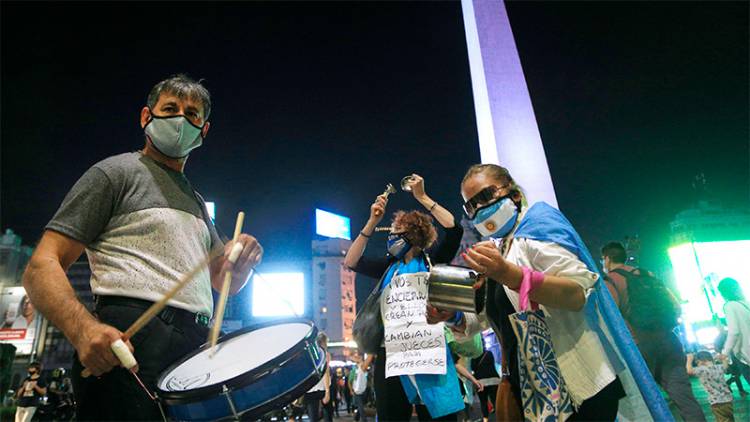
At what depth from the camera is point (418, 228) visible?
11.6ft

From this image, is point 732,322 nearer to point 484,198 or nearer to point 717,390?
point 717,390

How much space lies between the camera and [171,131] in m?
1.95

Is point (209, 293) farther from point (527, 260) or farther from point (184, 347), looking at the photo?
point (527, 260)

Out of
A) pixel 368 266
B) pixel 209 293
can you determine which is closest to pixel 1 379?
pixel 368 266

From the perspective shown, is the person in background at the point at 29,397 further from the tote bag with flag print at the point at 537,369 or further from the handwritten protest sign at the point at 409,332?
the tote bag with flag print at the point at 537,369

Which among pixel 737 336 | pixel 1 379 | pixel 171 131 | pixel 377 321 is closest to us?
pixel 171 131

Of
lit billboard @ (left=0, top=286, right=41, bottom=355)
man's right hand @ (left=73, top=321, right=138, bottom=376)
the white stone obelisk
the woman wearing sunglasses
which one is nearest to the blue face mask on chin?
the woman wearing sunglasses

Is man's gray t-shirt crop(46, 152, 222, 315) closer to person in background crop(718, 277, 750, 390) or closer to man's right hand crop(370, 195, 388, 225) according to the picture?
man's right hand crop(370, 195, 388, 225)

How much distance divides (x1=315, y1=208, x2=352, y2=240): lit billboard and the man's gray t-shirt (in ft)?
126

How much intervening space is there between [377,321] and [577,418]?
170 centimetres

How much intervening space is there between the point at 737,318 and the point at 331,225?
37.9 meters

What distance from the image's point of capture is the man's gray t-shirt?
1595 millimetres

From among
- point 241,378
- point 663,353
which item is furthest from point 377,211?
Answer: point 663,353

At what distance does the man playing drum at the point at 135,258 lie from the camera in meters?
1.42
